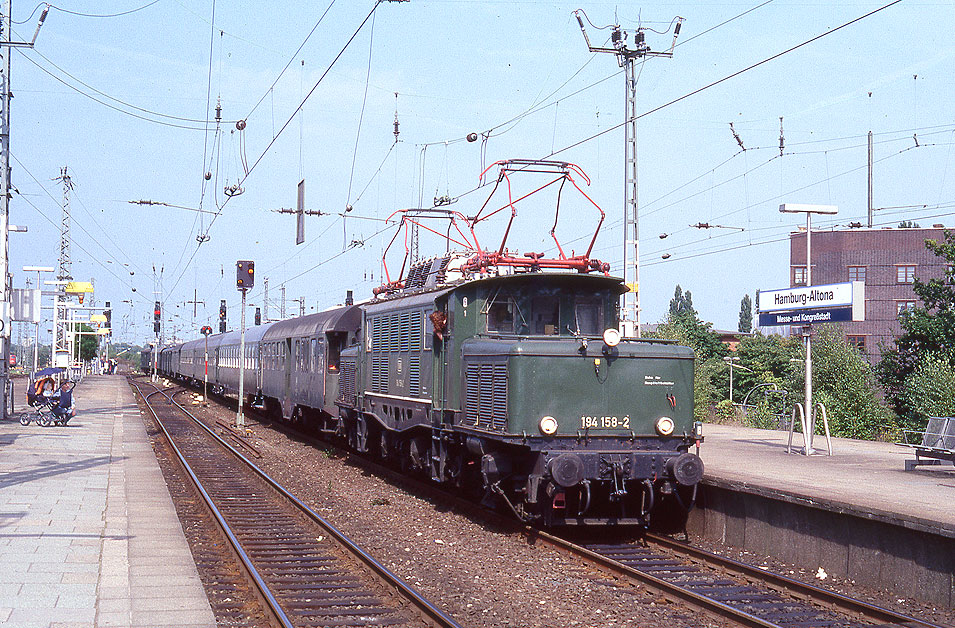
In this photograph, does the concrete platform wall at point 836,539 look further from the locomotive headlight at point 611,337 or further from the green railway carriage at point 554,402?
the locomotive headlight at point 611,337

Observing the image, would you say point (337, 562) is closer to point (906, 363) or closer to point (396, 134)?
point (396, 134)

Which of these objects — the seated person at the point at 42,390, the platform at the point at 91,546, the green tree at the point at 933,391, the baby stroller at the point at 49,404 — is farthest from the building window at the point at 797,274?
the platform at the point at 91,546

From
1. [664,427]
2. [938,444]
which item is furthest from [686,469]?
[938,444]

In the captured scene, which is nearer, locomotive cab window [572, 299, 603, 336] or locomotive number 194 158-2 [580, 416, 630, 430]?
locomotive number 194 158-2 [580, 416, 630, 430]

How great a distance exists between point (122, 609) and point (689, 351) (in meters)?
7.33

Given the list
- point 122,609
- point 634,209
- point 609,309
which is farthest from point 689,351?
point 634,209

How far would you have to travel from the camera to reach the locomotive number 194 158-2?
11.5 meters

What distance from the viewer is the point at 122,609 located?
7.86 metres

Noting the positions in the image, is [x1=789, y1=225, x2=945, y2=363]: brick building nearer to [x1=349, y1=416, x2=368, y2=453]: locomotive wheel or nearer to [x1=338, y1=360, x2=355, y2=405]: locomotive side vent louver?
[x1=338, y1=360, x2=355, y2=405]: locomotive side vent louver

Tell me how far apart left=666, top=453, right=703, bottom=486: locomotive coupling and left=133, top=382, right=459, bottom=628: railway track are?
148 inches

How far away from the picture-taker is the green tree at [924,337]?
1489 inches

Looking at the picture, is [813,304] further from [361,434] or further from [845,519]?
[361,434]

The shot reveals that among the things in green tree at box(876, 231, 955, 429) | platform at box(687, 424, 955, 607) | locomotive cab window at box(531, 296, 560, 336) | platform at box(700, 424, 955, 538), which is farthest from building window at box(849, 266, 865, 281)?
locomotive cab window at box(531, 296, 560, 336)

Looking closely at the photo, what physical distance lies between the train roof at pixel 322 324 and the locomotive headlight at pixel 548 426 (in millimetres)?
9890
